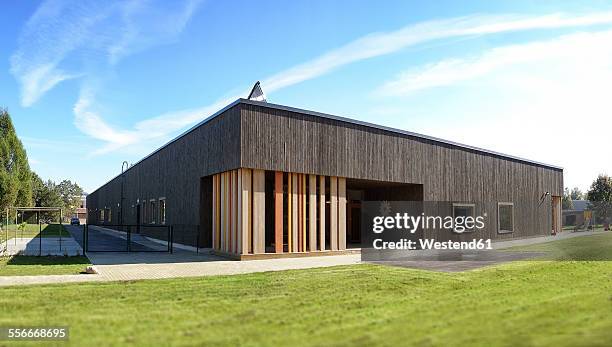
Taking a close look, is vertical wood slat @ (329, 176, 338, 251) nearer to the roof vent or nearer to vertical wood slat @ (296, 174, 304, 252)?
vertical wood slat @ (296, 174, 304, 252)

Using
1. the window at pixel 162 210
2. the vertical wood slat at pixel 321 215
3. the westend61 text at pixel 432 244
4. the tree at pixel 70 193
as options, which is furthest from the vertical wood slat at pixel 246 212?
the tree at pixel 70 193

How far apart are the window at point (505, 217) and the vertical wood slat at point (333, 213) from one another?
39.6ft

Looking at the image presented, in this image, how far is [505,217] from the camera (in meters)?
27.4

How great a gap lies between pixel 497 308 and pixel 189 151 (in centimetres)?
1700

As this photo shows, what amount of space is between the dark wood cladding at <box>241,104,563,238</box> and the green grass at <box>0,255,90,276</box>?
19.8 feet

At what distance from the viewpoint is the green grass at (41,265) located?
501 inches

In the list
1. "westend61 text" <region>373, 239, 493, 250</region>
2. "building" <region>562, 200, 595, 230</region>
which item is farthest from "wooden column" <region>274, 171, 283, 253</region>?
"building" <region>562, 200, 595, 230</region>

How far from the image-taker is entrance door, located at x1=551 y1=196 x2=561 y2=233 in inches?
1268

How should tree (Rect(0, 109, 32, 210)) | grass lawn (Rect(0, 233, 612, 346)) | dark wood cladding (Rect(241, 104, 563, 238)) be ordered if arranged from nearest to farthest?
grass lawn (Rect(0, 233, 612, 346)) < dark wood cladding (Rect(241, 104, 563, 238)) < tree (Rect(0, 109, 32, 210))

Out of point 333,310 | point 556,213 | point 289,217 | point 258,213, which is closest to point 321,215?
point 289,217

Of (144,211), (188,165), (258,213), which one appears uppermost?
(188,165)

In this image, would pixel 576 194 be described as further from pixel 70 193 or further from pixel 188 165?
pixel 188 165

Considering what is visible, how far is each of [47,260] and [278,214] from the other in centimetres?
756

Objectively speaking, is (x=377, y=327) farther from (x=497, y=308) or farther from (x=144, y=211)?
(x=144, y=211)
